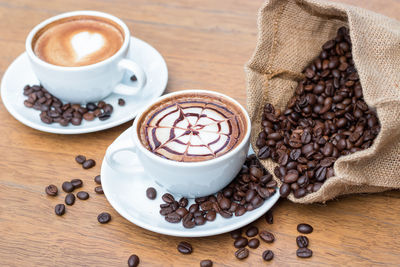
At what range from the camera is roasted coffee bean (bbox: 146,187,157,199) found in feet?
4.77

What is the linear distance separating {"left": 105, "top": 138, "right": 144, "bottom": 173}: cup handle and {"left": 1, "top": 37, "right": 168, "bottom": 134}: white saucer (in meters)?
0.25

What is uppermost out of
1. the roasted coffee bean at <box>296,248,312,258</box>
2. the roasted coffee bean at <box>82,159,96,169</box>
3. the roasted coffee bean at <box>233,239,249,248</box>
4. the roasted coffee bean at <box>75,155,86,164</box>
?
the roasted coffee bean at <box>296,248,312,258</box>

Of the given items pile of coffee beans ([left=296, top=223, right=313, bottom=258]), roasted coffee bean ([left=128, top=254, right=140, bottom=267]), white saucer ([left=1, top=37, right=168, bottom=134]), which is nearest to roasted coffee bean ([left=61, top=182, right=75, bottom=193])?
white saucer ([left=1, top=37, right=168, bottom=134])

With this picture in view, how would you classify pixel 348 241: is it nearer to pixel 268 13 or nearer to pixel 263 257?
pixel 263 257

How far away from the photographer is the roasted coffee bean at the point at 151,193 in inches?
57.2

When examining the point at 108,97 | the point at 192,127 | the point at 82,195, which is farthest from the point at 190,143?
the point at 108,97

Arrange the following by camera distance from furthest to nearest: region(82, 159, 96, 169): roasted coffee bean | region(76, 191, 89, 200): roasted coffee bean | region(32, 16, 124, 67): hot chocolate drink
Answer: region(32, 16, 124, 67): hot chocolate drink < region(82, 159, 96, 169): roasted coffee bean < region(76, 191, 89, 200): roasted coffee bean

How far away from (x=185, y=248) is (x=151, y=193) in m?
0.21

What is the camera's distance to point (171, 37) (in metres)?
2.29

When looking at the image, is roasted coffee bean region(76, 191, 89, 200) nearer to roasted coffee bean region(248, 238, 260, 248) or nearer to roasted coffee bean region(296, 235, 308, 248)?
roasted coffee bean region(248, 238, 260, 248)

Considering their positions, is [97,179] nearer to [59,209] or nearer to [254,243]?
[59,209]

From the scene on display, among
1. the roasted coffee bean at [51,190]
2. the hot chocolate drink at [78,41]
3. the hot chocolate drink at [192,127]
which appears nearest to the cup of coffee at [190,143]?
the hot chocolate drink at [192,127]

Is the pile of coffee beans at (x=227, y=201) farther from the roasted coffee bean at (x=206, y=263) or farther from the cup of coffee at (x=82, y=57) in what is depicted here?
the cup of coffee at (x=82, y=57)

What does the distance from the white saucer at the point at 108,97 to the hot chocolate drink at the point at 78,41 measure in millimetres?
166
